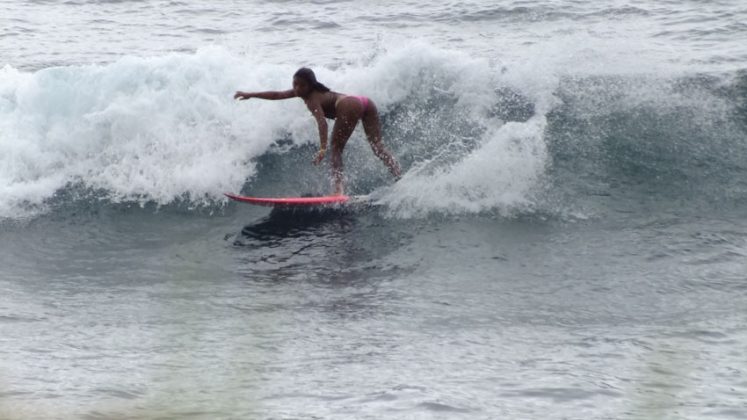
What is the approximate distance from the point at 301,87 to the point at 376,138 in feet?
2.87

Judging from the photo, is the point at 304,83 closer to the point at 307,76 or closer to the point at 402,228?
the point at 307,76

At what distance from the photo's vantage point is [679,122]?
11.1 metres

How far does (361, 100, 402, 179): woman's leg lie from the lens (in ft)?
33.0

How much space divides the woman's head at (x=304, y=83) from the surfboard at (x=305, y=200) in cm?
93

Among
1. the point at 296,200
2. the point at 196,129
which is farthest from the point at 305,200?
the point at 196,129

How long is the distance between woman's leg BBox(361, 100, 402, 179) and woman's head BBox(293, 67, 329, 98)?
1.73 feet

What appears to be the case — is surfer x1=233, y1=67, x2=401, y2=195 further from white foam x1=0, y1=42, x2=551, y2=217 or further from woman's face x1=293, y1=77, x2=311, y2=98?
white foam x1=0, y1=42, x2=551, y2=217

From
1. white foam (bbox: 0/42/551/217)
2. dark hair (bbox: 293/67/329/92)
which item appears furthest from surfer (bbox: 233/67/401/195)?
white foam (bbox: 0/42/551/217)

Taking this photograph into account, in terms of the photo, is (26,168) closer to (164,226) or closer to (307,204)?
(164,226)

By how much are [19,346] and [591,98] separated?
22.8 feet

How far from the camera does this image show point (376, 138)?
1017 cm

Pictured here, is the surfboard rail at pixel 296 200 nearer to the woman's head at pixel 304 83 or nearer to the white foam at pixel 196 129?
the white foam at pixel 196 129

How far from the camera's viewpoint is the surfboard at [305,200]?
9.90 meters

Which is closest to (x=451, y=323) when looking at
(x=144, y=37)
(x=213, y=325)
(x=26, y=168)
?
(x=213, y=325)
